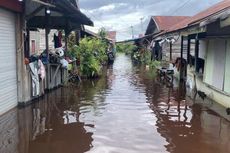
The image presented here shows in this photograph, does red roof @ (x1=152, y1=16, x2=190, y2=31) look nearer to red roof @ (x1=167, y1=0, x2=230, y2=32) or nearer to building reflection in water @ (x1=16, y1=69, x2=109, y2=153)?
red roof @ (x1=167, y1=0, x2=230, y2=32)

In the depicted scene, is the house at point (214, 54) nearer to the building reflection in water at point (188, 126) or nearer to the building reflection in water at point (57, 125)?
the building reflection in water at point (188, 126)

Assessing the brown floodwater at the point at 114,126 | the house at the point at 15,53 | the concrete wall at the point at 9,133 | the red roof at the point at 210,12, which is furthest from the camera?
the red roof at the point at 210,12

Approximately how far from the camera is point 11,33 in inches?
476

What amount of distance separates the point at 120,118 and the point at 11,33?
177 inches

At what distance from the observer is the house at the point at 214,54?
11.5 meters

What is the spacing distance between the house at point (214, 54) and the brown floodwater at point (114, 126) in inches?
36.9

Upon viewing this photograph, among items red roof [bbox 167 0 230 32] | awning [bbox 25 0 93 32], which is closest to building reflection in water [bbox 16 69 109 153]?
awning [bbox 25 0 93 32]

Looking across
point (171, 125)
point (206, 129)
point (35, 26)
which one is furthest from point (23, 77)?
point (35, 26)

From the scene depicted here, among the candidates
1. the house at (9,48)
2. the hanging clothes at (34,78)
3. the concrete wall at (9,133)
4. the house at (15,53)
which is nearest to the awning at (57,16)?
the house at (15,53)

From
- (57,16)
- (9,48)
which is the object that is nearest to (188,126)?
(9,48)

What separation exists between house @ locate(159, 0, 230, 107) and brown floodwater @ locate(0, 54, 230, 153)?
94cm

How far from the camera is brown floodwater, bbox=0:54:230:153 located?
7923mm

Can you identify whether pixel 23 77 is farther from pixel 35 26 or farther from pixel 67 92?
pixel 35 26

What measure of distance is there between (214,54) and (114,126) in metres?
6.28
